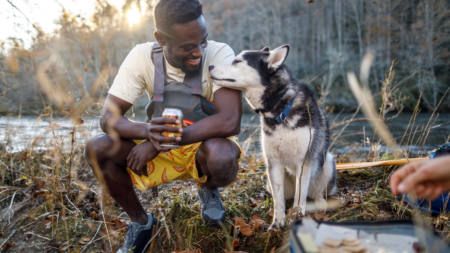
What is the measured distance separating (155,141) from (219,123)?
1.64 feet

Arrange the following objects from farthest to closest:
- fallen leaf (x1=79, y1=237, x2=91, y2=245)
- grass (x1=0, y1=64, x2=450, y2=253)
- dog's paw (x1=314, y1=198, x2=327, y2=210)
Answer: dog's paw (x1=314, y1=198, x2=327, y2=210) < fallen leaf (x1=79, y1=237, x2=91, y2=245) < grass (x1=0, y1=64, x2=450, y2=253)

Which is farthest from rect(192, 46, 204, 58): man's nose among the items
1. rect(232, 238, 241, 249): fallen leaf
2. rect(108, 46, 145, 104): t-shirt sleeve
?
rect(232, 238, 241, 249): fallen leaf

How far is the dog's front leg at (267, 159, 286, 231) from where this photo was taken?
216 cm

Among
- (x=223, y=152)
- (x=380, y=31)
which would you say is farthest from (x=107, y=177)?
(x=380, y=31)

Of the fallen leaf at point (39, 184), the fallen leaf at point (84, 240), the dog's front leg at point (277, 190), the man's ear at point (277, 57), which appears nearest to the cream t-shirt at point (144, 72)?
the man's ear at point (277, 57)

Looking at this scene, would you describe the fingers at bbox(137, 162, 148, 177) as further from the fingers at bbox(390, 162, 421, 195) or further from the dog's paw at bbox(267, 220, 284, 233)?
the fingers at bbox(390, 162, 421, 195)

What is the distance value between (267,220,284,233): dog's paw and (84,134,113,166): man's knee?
Answer: 1430mm

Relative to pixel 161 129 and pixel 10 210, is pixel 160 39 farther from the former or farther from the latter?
pixel 10 210

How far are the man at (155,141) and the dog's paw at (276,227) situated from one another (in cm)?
41

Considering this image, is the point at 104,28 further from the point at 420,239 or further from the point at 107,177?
the point at 420,239

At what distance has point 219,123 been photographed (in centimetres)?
197

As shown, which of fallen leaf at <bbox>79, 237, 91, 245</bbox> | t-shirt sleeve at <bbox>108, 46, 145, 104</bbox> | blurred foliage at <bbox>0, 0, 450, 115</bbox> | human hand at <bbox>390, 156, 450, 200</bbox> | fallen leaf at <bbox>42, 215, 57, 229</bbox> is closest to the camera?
human hand at <bbox>390, 156, 450, 200</bbox>

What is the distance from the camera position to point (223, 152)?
196cm

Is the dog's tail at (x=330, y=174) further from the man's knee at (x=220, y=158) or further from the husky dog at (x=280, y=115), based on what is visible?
the man's knee at (x=220, y=158)
